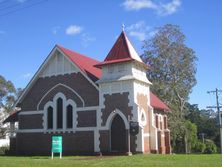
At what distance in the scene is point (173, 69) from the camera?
55.1 m

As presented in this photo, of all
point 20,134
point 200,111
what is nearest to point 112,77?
point 20,134

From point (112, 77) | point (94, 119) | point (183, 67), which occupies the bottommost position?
point (94, 119)

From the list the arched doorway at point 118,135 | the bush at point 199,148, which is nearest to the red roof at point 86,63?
the arched doorway at point 118,135

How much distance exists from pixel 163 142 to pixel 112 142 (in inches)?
338

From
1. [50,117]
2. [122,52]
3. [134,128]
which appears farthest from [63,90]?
[134,128]

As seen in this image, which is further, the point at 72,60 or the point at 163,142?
the point at 163,142

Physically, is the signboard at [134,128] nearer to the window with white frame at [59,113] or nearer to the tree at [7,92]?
the window with white frame at [59,113]

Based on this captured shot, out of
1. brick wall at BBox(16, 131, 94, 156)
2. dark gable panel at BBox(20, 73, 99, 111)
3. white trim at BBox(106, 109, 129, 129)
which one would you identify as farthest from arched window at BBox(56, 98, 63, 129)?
white trim at BBox(106, 109, 129, 129)

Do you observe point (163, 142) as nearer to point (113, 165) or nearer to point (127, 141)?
point (127, 141)

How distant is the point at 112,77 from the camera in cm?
3434

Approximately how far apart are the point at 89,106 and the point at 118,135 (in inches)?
151

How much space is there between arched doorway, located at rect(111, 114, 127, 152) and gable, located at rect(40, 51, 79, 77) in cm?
648

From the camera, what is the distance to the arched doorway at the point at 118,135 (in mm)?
33719

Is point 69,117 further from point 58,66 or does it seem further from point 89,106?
point 58,66
